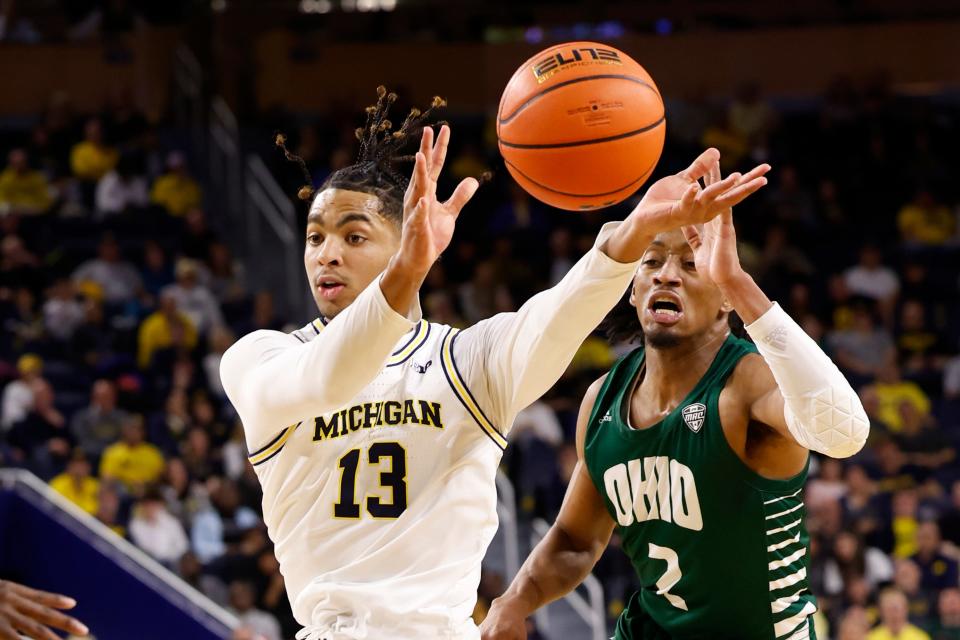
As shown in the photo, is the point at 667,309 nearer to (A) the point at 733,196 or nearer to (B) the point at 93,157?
(A) the point at 733,196

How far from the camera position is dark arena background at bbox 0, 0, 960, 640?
1045cm

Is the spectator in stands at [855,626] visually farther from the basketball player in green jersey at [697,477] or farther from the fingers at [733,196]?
the fingers at [733,196]


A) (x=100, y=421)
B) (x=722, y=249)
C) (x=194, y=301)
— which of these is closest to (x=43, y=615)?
(x=722, y=249)

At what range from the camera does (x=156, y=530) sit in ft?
34.1

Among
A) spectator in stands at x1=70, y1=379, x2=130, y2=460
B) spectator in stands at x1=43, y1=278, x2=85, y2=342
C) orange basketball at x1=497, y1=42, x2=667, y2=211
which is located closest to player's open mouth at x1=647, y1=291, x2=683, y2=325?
orange basketball at x1=497, y1=42, x2=667, y2=211

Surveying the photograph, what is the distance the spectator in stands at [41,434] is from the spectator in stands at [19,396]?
9cm

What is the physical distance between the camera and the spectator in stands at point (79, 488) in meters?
10.6

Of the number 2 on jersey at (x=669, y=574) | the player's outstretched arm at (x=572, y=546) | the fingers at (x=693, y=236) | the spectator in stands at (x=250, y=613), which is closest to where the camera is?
the fingers at (x=693, y=236)

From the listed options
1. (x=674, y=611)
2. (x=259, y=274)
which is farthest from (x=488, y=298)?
(x=674, y=611)

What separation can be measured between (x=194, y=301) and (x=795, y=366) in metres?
10.2

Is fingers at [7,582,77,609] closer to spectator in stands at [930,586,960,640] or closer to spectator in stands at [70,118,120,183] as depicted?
spectator in stands at [930,586,960,640]

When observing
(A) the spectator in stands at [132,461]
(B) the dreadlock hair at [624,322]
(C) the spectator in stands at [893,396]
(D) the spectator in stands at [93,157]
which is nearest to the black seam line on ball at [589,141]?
(B) the dreadlock hair at [624,322]

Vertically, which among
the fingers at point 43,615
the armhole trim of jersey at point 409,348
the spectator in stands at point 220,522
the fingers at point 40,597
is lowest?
the spectator in stands at point 220,522

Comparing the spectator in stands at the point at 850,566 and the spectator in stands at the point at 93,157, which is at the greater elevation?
the spectator in stands at the point at 93,157
